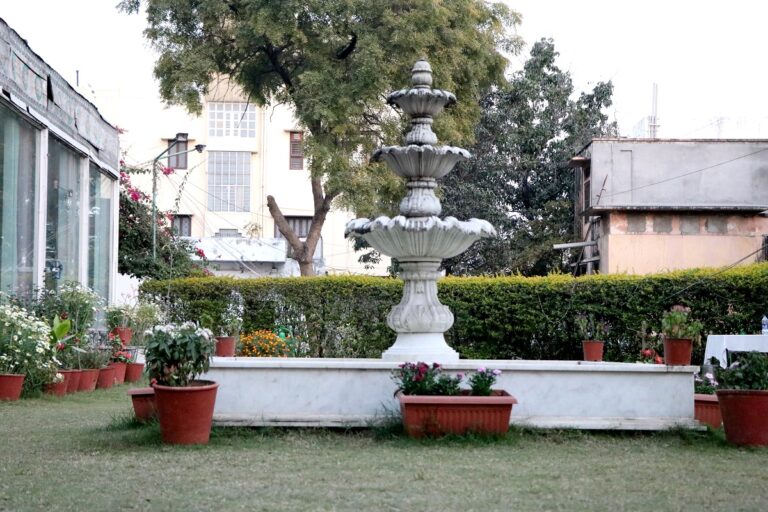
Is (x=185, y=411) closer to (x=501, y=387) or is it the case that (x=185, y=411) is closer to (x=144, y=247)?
(x=501, y=387)

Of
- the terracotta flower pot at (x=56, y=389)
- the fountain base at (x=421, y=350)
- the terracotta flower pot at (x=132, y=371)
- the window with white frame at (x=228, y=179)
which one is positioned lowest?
the terracotta flower pot at (x=132, y=371)

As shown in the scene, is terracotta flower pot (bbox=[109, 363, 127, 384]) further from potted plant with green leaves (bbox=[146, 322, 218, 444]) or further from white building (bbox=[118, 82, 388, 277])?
white building (bbox=[118, 82, 388, 277])

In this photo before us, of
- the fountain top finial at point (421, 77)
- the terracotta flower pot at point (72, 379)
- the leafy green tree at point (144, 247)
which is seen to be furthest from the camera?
the leafy green tree at point (144, 247)

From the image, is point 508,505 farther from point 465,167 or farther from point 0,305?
point 465,167

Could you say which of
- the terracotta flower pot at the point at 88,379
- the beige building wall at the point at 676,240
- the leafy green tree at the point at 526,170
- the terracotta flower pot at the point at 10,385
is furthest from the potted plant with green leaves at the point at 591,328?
the leafy green tree at the point at 526,170

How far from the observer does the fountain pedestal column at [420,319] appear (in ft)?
29.6

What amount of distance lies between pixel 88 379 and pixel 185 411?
6212 mm

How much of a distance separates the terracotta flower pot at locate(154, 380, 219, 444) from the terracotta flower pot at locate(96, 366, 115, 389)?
6.53 metres

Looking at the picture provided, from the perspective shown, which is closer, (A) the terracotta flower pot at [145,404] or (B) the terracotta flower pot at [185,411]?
(B) the terracotta flower pot at [185,411]

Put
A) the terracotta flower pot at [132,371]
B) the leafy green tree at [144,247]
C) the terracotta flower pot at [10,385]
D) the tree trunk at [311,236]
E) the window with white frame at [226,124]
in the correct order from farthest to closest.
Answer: the window with white frame at [226,124], the tree trunk at [311,236], the leafy green tree at [144,247], the terracotta flower pot at [132,371], the terracotta flower pot at [10,385]

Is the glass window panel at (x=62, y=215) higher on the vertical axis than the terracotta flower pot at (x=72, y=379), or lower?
higher

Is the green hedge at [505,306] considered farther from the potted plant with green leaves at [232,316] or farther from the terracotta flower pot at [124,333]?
the terracotta flower pot at [124,333]

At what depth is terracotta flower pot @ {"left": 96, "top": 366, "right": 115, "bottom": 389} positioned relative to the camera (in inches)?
533

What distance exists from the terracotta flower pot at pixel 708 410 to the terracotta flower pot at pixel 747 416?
1091 millimetres
